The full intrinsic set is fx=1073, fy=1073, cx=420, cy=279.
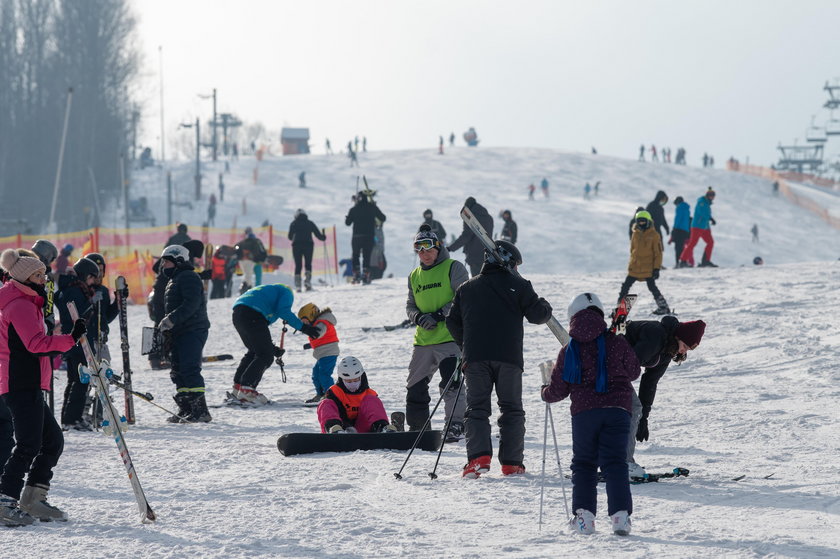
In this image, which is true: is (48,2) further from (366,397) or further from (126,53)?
(366,397)

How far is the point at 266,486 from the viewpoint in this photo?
260 inches

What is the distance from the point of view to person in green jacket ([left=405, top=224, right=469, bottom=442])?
25.6 feet

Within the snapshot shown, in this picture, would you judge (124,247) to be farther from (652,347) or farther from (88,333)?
(652,347)

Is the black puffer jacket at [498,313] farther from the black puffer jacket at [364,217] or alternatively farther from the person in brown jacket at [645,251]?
the black puffer jacket at [364,217]

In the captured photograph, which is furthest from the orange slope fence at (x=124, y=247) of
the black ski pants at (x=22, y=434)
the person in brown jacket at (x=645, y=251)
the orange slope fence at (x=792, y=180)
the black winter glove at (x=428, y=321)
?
the orange slope fence at (x=792, y=180)

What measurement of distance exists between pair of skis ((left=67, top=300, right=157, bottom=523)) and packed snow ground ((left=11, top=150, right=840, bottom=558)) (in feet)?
0.42

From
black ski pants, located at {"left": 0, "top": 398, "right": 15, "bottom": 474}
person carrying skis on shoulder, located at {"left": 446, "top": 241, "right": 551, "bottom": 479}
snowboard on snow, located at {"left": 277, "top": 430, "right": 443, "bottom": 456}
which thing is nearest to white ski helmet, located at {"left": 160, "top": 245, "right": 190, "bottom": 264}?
Result: snowboard on snow, located at {"left": 277, "top": 430, "right": 443, "bottom": 456}

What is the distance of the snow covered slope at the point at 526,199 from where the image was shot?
1876 inches

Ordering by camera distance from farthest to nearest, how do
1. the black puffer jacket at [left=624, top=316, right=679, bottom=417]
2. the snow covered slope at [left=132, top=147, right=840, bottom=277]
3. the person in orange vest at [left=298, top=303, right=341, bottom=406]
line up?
the snow covered slope at [left=132, top=147, right=840, bottom=277], the person in orange vest at [left=298, top=303, right=341, bottom=406], the black puffer jacket at [left=624, top=316, right=679, bottom=417]

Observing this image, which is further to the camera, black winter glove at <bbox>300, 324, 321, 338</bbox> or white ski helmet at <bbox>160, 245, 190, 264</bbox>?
black winter glove at <bbox>300, 324, 321, 338</bbox>

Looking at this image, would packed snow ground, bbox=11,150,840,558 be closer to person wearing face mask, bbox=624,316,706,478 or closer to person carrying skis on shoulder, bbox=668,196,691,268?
person wearing face mask, bbox=624,316,706,478

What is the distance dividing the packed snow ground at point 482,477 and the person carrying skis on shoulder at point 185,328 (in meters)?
0.29

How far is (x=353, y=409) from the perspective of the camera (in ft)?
26.9

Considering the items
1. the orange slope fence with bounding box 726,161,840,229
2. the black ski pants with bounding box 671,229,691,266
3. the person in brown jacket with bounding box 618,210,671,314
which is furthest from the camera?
the orange slope fence with bounding box 726,161,840,229
